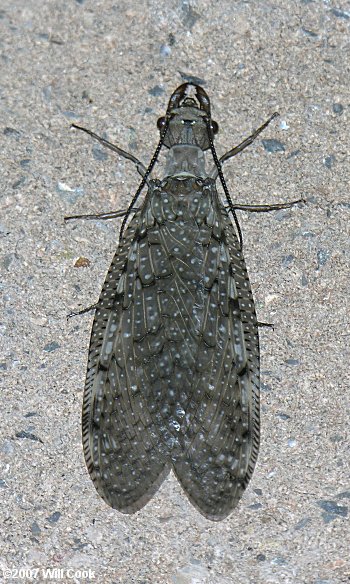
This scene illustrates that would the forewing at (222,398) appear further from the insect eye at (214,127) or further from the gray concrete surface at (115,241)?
the insect eye at (214,127)

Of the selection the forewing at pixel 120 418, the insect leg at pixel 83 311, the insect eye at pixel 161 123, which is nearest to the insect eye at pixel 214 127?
the insect eye at pixel 161 123

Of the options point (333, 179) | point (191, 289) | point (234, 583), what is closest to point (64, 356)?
point (191, 289)

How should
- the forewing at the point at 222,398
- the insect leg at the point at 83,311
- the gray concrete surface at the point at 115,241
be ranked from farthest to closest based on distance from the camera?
1. the insect leg at the point at 83,311
2. the gray concrete surface at the point at 115,241
3. the forewing at the point at 222,398

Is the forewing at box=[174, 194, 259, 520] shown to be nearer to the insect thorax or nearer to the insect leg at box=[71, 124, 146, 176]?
the insect thorax

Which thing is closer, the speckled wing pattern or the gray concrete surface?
the speckled wing pattern

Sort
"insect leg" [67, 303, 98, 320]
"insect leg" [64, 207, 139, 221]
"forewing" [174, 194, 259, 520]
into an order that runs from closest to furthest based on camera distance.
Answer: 1. "forewing" [174, 194, 259, 520]
2. "insect leg" [67, 303, 98, 320]
3. "insect leg" [64, 207, 139, 221]

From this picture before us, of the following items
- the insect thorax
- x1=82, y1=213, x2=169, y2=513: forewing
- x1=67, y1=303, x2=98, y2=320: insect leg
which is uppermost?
the insect thorax

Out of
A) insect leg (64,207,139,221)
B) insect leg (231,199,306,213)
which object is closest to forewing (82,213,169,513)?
→ insect leg (64,207,139,221)
